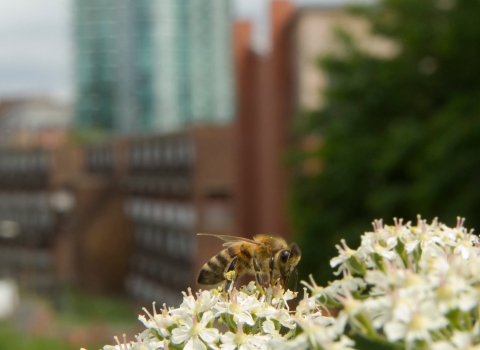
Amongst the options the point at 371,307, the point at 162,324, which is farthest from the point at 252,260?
the point at 371,307

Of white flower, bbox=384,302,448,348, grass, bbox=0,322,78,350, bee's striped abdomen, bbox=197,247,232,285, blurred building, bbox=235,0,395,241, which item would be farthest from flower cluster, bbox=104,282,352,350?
blurred building, bbox=235,0,395,241

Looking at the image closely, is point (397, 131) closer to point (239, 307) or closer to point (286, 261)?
point (286, 261)

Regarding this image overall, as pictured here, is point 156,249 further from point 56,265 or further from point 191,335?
point 191,335

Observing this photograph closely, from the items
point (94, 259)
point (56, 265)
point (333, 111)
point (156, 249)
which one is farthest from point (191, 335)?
point (56, 265)

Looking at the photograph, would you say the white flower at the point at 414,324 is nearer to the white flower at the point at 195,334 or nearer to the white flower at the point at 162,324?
the white flower at the point at 195,334

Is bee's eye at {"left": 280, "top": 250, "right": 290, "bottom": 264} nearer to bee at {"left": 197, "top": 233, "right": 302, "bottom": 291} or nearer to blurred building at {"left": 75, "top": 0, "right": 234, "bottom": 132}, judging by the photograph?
bee at {"left": 197, "top": 233, "right": 302, "bottom": 291}

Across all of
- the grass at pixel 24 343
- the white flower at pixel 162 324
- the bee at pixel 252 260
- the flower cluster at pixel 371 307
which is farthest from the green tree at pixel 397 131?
the white flower at pixel 162 324

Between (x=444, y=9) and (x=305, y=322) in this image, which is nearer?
(x=305, y=322)
